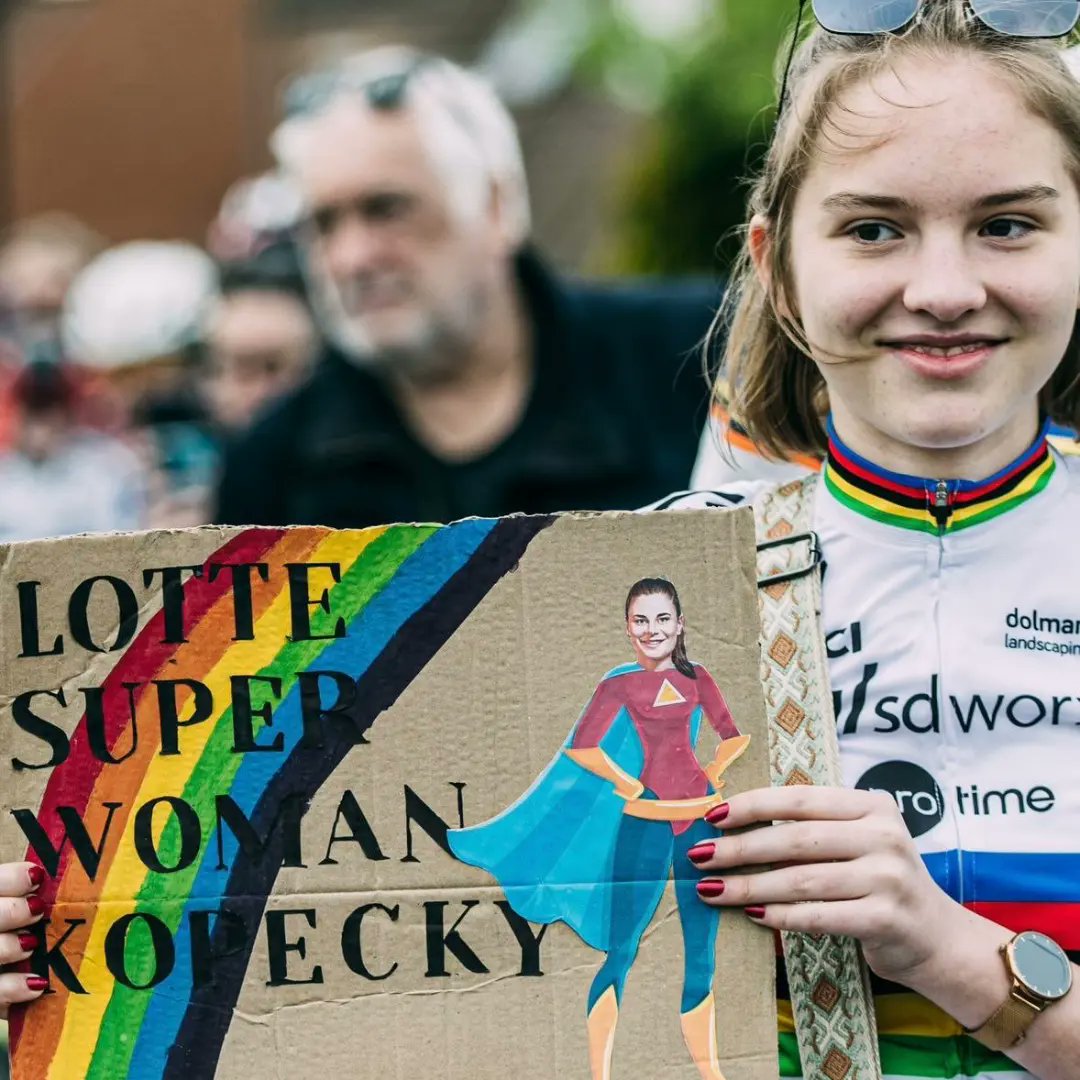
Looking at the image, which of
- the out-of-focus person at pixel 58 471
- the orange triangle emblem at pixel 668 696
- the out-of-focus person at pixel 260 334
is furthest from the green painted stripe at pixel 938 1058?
the out-of-focus person at pixel 58 471

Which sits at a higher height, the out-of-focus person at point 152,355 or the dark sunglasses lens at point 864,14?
the out-of-focus person at point 152,355

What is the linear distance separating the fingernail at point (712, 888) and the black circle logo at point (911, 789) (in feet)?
0.68

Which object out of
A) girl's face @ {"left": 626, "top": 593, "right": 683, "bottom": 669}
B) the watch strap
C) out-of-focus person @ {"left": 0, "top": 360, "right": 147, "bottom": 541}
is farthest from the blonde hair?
out-of-focus person @ {"left": 0, "top": 360, "right": 147, "bottom": 541}

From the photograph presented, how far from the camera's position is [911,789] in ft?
5.96

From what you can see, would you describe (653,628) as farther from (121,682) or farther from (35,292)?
(35,292)

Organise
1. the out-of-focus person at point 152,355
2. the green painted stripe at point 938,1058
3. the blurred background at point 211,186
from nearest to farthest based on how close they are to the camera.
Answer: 1. the green painted stripe at point 938,1058
2. the out-of-focus person at point 152,355
3. the blurred background at point 211,186

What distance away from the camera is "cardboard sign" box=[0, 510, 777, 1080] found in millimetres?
1703

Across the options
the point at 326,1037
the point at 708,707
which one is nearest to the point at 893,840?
the point at 708,707

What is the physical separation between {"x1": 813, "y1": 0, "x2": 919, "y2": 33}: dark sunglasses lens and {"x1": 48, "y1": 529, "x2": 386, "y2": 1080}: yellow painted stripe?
2.40 ft

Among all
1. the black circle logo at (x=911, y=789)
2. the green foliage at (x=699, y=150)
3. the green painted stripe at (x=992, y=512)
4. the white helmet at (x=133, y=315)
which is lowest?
the black circle logo at (x=911, y=789)

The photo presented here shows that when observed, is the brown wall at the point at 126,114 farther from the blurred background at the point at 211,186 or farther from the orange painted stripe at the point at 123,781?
the orange painted stripe at the point at 123,781

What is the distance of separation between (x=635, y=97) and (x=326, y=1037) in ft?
52.7

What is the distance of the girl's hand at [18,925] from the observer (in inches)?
66.7

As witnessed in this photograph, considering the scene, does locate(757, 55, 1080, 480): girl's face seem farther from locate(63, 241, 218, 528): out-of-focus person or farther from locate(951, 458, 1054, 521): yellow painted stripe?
locate(63, 241, 218, 528): out-of-focus person
